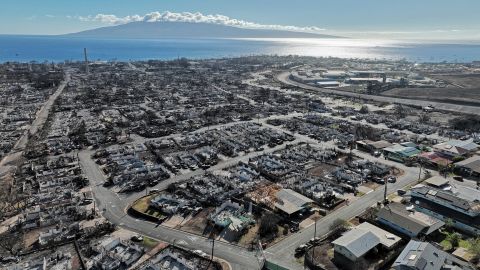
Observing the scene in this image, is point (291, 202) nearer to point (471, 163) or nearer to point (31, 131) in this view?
point (471, 163)

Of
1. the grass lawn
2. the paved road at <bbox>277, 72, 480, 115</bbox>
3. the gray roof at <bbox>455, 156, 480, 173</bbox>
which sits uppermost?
the paved road at <bbox>277, 72, 480, 115</bbox>

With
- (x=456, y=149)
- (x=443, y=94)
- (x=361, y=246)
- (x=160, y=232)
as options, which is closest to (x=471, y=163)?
(x=456, y=149)

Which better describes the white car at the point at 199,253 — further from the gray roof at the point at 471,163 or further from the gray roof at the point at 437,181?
the gray roof at the point at 471,163

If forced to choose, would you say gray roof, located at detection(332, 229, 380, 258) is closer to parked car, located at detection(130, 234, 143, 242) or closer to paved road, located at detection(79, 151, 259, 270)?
paved road, located at detection(79, 151, 259, 270)

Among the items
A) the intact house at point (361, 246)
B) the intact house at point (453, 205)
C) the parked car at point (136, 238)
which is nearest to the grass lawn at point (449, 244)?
the intact house at point (453, 205)

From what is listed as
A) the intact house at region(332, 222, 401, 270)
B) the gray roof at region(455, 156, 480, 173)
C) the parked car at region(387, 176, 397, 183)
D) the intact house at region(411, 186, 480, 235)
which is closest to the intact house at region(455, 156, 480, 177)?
the gray roof at region(455, 156, 480, 173)

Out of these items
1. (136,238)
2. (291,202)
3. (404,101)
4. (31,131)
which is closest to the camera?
(136,238)

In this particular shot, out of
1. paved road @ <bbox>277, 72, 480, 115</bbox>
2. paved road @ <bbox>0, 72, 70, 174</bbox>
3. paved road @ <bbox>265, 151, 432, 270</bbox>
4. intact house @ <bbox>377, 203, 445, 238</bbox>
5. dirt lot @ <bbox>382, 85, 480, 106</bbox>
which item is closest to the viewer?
paved road @ <bbox>265, 151, 432, 270</bbox>

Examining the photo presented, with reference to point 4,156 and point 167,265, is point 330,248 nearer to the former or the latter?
point 167,265
